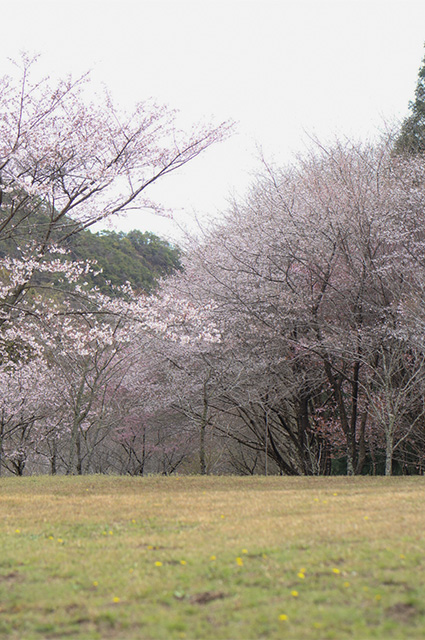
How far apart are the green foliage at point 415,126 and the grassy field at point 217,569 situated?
15893 mm

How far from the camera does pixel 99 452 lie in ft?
83.9

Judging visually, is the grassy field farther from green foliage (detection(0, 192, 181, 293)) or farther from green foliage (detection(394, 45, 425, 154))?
green foliage (detection(0, 192, 181, 293))

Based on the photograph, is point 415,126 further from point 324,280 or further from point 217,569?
point 217,569

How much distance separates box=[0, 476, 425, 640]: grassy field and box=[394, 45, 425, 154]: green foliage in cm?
1589

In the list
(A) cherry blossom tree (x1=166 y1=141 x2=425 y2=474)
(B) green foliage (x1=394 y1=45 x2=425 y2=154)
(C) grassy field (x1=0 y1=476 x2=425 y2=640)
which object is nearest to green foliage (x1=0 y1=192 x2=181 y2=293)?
(B) green foliage (x1=394 y1=45 x2=425 y2=154)

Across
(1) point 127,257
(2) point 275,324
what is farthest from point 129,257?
(2) point 275,324

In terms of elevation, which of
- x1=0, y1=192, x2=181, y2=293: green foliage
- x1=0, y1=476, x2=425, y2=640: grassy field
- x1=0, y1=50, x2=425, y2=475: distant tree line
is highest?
x1=0, y1=192, x2=181, y2=293: green foliage

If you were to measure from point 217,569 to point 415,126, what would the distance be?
830 inches

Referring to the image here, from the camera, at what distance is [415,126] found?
72.6ft

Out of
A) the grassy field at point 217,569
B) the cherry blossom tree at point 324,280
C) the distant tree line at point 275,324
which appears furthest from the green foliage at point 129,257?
the grassy field at point 217,569

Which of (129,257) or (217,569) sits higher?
(129,257)

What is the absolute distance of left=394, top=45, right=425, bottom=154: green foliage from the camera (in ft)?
70.1

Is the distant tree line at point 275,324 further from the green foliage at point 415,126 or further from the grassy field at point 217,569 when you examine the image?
the grassy field at point 217,569

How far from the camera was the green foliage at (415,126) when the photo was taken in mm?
21366
